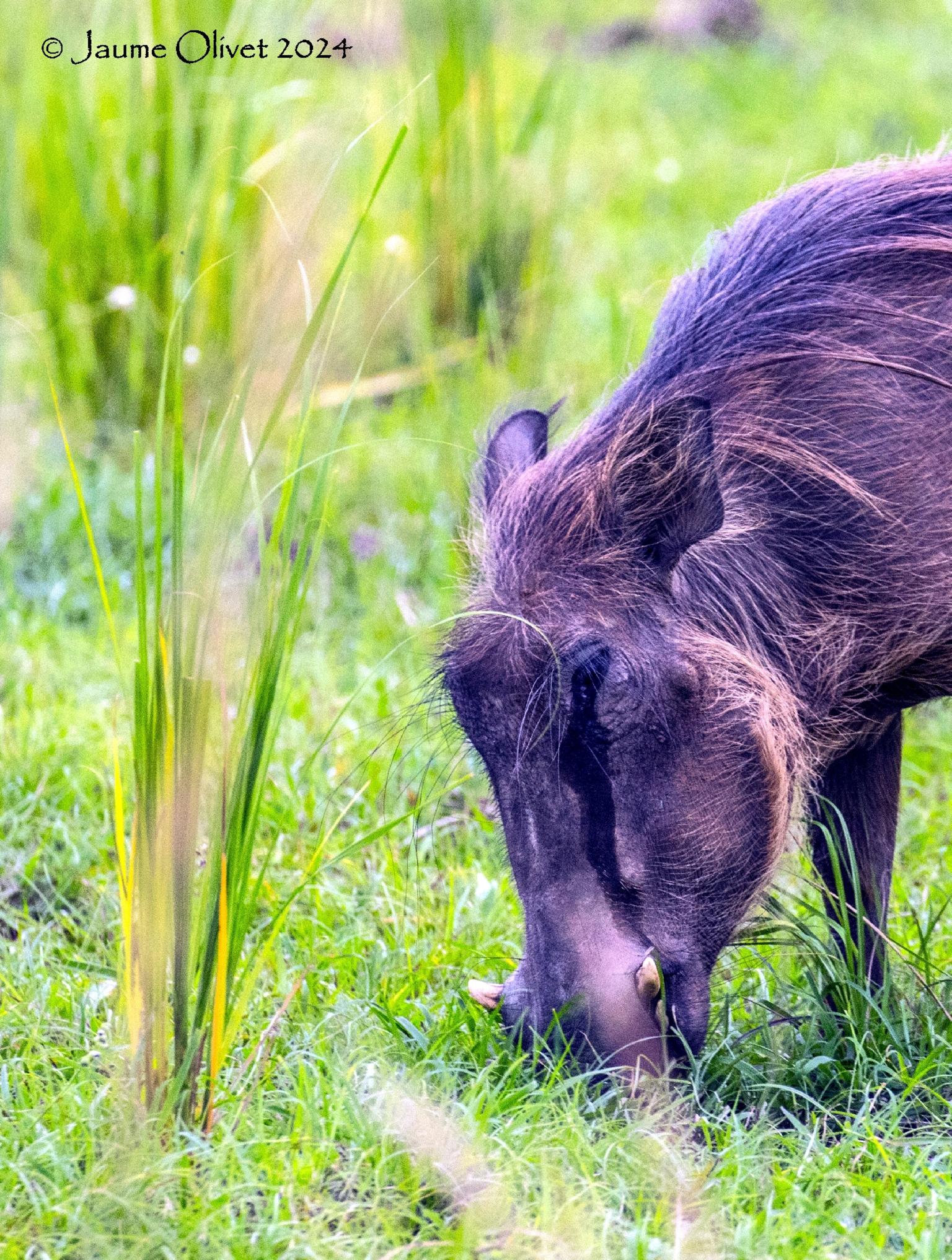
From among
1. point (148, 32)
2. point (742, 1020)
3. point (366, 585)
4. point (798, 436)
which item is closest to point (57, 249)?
point (148, 32)

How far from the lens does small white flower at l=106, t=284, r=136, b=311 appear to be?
509cm

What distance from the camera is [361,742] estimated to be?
3.93 metres

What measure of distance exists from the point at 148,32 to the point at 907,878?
11.8 feet

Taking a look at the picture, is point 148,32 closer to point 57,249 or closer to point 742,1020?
point 57,249

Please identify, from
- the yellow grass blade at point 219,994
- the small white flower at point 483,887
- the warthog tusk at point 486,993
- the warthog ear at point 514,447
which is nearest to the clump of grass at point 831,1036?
the warthog tusk at point 486,993

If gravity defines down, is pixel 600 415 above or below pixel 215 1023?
above

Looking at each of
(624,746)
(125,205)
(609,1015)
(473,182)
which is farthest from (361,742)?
(473,182)

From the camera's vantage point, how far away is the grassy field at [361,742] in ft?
7.14

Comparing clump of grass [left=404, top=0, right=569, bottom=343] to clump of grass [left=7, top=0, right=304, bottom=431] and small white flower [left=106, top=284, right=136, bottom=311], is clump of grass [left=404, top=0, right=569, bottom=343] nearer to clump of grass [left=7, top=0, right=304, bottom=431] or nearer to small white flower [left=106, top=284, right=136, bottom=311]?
clump of grass [left=7, top=0, right=304, bottom=431]

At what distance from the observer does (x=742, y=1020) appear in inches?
109

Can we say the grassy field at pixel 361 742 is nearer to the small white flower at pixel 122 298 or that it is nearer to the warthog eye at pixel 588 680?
the small white flower at pixel 122 298

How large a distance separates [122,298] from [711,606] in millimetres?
3117

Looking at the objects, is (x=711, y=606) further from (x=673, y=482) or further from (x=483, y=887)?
(x=483, y=887)

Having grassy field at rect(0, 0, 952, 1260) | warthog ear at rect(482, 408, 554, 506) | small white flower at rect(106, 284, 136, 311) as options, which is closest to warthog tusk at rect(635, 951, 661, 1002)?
grassy field at rect(0, 0, 952, 1260)
